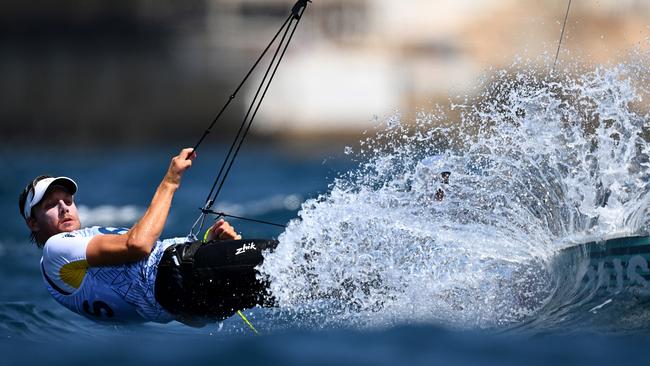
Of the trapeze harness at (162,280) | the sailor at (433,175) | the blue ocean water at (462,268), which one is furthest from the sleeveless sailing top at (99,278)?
the sailor at (433,175)

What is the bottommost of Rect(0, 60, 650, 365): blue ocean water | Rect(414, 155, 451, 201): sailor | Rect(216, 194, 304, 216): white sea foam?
Rect(0, 60, 650, 365): blue ocean water

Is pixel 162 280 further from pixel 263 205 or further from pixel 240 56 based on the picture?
pixel 240 56

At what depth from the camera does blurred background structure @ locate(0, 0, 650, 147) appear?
14.5m

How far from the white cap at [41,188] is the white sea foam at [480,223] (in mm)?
788

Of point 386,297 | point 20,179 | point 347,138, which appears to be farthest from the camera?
point 347,138

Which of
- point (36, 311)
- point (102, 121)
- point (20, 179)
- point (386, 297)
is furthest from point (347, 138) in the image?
point (386, 297)

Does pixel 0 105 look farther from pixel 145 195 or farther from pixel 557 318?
pixel 557 318

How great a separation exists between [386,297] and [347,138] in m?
10.5

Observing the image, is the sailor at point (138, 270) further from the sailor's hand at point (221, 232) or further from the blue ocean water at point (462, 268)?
the sailor's hand at point (221, 232)

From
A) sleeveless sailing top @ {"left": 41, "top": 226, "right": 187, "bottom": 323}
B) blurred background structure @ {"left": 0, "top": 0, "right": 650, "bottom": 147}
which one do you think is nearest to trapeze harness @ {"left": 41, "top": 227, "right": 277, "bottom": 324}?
sleeveless sailing top @ {"left": 41, "top": 226, "right": 187, "bottom": 323}

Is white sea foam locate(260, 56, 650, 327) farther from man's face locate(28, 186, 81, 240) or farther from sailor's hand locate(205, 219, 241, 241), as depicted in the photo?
man's face locate(28, 186, 81, 240)

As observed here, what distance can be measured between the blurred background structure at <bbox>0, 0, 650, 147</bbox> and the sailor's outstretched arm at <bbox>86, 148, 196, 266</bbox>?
1069cm

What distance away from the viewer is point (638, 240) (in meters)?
3.63

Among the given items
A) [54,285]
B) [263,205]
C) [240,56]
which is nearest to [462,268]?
[54,285]
